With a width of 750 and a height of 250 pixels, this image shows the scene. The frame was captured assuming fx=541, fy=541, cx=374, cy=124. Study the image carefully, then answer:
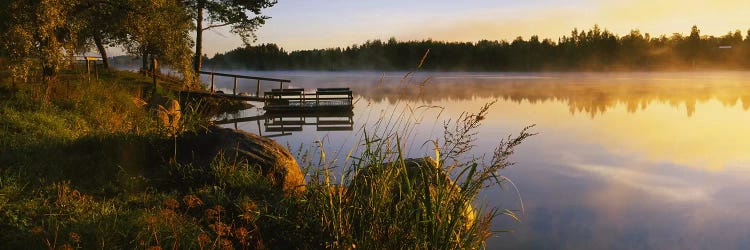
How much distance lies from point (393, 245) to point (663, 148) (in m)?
14.6

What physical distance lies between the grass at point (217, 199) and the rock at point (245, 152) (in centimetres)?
17

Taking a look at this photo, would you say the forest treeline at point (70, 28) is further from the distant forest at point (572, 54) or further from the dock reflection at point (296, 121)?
the distant forest at point (572, 54)

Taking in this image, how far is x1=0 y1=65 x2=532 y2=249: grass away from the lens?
14.5 ft

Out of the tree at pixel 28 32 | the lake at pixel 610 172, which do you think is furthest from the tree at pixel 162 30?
the lake at pixel 610 172

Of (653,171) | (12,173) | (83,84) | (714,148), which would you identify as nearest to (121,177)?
(12,173)

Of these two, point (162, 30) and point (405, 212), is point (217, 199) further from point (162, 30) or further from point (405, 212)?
point (162, 30)

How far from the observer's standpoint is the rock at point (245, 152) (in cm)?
725

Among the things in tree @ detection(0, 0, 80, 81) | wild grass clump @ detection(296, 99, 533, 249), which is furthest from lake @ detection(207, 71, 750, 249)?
tree @ detection(0, 0, 80, 81)

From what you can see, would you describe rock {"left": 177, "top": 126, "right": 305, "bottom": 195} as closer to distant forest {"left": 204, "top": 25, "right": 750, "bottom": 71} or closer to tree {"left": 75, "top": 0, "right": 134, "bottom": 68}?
tree {"left": 75, "top": 0, "right": 134, "bottom": 68}

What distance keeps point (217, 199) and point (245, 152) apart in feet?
5.20

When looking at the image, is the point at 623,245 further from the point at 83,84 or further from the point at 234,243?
the point at 83,84

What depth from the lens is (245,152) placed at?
7.36m

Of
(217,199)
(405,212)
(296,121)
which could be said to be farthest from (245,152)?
(296,121)

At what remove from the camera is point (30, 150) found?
7520mm
